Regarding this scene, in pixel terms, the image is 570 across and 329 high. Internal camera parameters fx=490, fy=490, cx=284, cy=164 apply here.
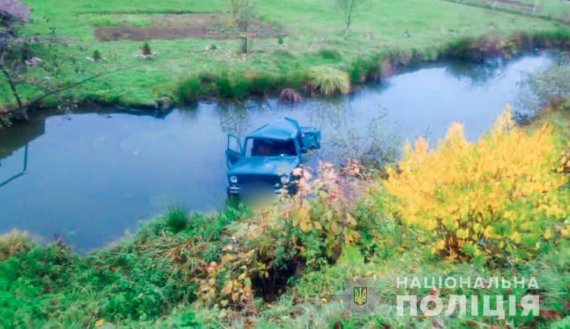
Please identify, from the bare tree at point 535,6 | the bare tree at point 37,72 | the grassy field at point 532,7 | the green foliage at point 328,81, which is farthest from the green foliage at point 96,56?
the bare tree at point 535,6

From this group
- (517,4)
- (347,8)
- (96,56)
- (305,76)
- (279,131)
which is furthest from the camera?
(517,4)

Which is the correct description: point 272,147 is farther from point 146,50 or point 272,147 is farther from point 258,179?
point 146,50

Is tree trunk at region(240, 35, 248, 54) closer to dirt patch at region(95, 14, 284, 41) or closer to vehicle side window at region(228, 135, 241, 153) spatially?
dirt patch at region(95, 14, 284, 41)

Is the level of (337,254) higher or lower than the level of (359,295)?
lower

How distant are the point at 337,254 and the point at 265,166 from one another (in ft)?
16.4

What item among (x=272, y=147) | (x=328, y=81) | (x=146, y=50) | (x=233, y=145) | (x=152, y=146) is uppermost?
Result: (x=146, y=50)

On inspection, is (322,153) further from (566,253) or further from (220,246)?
Result: (566,253)

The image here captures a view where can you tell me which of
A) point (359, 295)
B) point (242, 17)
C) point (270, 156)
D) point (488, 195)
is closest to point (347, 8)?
point (242, 17)

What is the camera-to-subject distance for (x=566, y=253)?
17.9ft

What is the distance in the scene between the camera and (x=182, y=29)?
2475cm

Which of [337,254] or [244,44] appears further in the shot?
[244,44]

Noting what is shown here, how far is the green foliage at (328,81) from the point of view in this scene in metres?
18.7

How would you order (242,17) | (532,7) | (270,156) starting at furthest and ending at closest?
1. (532,7)
2. (242,17)
3. (270,156)

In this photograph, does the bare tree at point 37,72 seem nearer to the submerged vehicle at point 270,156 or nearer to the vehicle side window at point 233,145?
the vehicle side window at point 233,145
